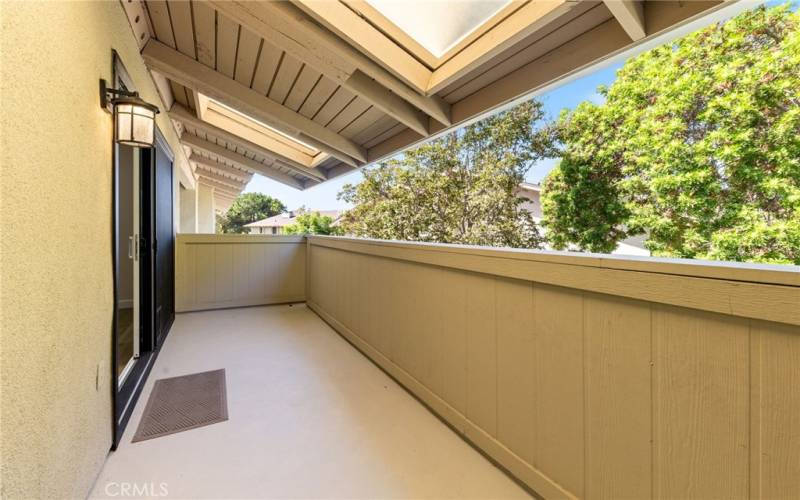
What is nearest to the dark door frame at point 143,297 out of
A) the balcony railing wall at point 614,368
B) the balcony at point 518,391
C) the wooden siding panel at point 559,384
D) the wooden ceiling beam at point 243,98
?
the balcony at point 518,391

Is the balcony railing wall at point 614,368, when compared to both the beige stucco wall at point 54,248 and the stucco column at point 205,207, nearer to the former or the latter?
the beige stucco wall at point 54,248

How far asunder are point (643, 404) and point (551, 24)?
169 centimetres

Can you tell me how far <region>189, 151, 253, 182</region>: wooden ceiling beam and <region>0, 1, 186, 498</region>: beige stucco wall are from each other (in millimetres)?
4971

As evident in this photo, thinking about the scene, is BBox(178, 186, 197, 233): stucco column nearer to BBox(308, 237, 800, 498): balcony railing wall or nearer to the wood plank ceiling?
the wood plank ceiling

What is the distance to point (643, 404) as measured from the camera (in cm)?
100

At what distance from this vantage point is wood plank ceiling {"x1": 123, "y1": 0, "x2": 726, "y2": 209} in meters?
1.61

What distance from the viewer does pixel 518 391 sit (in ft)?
4.68

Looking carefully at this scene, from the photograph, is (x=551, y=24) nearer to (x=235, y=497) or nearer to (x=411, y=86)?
(x=411, y=86)

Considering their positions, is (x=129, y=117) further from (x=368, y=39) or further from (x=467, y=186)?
(x=467, y=186)

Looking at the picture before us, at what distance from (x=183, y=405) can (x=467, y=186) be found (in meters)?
7.31

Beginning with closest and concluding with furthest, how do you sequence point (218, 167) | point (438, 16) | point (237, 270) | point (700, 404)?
point (700, 404)
point (438, 16)
point (237, 270)
point (218, 167)

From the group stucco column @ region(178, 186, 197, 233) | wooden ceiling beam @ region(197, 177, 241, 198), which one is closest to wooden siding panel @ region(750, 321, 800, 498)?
stucco column @ region(178, 186, 197, 233)

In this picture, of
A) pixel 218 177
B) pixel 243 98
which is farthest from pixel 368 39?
pixel 218 177

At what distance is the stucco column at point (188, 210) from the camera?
23.4 feet
